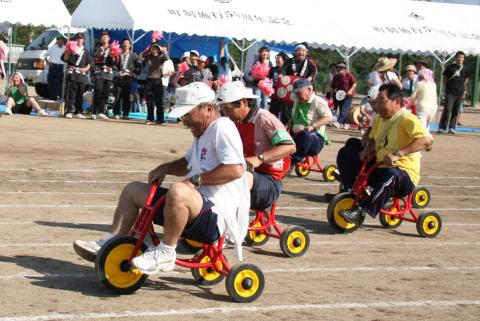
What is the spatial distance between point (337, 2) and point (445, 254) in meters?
17.1

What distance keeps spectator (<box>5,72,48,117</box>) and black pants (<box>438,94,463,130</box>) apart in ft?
32.5

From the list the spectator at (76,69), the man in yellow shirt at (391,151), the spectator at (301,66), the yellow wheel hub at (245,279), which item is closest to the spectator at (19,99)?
the spectator at (76,69)

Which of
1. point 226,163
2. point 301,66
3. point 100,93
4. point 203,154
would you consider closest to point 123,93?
point 100,93

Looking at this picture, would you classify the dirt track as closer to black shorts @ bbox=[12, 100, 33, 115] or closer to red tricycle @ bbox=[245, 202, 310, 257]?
red tricycle @ bbox=[245, 202, 310, 257]

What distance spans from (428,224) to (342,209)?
0.83 metres

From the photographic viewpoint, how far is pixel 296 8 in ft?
79.5

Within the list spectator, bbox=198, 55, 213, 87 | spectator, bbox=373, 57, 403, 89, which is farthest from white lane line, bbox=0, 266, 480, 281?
spectator, bbox=198, 55, 213, 87

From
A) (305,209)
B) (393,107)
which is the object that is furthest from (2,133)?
(393,107)

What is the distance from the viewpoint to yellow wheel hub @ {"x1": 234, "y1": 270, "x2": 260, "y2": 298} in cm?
631

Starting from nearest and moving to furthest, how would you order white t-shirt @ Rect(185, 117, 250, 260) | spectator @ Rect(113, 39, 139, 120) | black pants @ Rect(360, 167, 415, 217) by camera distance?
white t-shirt @ Rect(185, 117, 250, 260), black pants @ Rect(360, 167, 415, 217), spectator @ Rect(113, 39, 139, 120)

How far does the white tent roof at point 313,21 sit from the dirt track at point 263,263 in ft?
28.3

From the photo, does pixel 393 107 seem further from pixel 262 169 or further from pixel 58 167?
pixel 58 167

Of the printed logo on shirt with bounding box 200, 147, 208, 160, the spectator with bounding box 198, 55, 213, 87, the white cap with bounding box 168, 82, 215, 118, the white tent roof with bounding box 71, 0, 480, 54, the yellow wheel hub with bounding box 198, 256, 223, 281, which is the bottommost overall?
the yellow wheel hub with bounding box 198, 256, 223, 281

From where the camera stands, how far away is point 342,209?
31.0 feet
